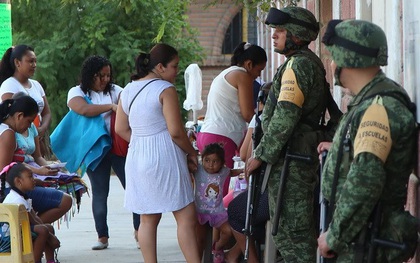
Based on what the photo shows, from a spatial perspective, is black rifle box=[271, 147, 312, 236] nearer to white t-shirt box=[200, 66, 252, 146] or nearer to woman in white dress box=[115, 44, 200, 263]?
woman in white dress box=[115, 44, 200, 263]

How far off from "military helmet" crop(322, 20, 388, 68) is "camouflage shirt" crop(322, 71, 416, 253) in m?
0.09

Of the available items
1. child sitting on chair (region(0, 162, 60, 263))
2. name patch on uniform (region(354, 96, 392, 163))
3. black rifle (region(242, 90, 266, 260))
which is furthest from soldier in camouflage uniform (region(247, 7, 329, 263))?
child sitting on chair (region(0, 162, 60, 263))

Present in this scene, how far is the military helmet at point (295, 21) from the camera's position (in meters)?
5.63

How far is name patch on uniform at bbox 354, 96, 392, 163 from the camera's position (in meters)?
3.68

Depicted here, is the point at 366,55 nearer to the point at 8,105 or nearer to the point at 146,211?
the point at 146,211

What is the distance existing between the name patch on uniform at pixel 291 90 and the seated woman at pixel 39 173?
8.74 feet

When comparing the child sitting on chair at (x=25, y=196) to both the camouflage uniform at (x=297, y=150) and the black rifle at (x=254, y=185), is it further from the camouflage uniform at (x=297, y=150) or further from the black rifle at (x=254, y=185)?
the camouflage uniform at (x=297, y=150)

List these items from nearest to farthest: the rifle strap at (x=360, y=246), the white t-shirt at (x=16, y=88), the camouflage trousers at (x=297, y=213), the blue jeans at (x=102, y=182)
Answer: the rifle strap at (x=360, y=246) → the camouflage trousers at (x=297, y=213) → the white t-shirt at (x=16, y=88) → the blue jeans at (x=102, y=182)

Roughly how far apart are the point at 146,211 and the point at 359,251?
3.29 meters

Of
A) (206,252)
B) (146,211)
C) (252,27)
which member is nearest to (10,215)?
(146,211)

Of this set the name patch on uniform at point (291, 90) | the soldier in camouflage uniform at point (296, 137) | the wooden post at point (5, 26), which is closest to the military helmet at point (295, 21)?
the soldier in camouflage uniform at point (296, 137)

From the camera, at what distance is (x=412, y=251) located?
3912mm

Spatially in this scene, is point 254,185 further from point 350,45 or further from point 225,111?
point 350,45

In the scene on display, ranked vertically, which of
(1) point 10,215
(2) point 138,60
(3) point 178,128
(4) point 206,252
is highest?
(2) point 138,60
